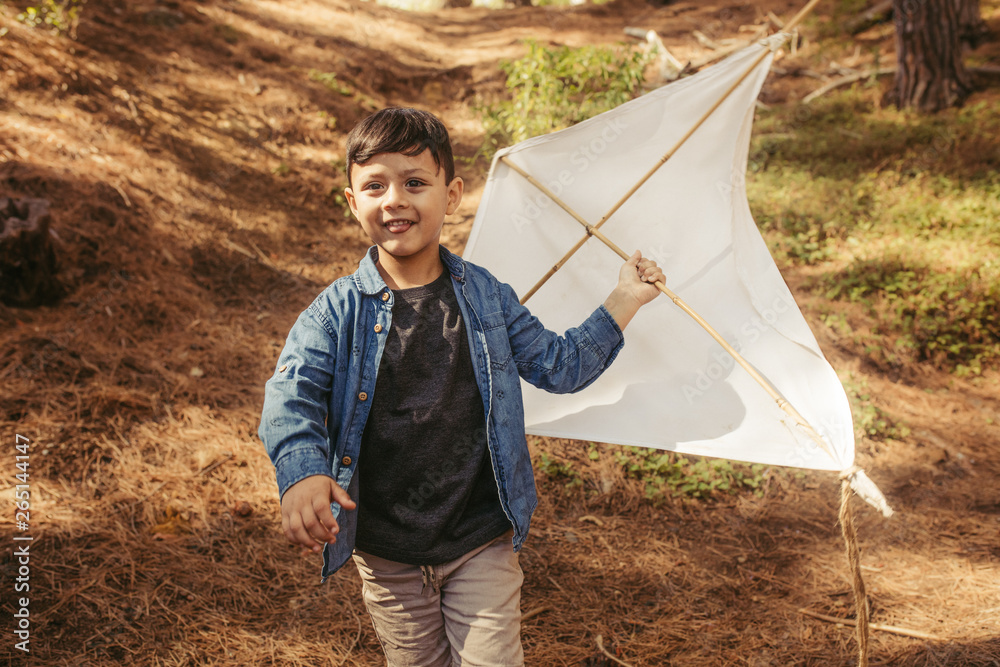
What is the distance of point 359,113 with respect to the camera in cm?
670

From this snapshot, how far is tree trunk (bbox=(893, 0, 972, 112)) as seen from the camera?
602 centimetres

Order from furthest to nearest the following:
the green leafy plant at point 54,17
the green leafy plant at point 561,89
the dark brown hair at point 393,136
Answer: the green leafy plant at point 561,89, the green leafy plant at point 54,17, the dark brown hair at point 393,136

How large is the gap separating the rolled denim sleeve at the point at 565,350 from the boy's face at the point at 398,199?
366 millimetres

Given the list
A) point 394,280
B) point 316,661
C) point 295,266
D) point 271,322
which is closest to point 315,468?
point 394,280

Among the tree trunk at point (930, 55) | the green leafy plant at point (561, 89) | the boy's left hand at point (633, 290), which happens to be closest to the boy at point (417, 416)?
the boy's left hand at point (633, 290)

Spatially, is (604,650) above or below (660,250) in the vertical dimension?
below

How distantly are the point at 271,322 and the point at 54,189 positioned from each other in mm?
1823

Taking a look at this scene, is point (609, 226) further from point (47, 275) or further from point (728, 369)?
point (47, 275)

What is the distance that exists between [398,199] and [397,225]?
2.9 inches

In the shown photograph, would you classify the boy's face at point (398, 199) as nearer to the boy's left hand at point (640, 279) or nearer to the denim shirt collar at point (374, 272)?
the denim shirt collar at point (374, 272)

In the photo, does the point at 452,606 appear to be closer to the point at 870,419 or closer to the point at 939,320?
the point at 870,419

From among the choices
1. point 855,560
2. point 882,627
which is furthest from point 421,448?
point 882,627

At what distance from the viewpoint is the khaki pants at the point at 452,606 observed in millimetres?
1697

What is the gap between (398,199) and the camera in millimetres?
1686
